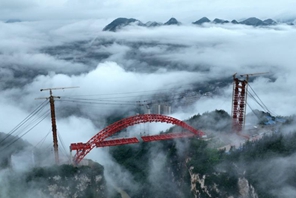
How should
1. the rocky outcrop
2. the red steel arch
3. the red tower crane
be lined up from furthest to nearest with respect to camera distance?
1. the red tower crane
2. the red steel arch
3. the rocky outcrop

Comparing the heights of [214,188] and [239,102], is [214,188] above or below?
below

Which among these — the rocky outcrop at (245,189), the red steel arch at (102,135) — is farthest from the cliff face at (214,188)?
the red steel arch at (102,135)

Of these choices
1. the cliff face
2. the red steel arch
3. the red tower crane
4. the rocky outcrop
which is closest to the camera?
the rocky outcrop

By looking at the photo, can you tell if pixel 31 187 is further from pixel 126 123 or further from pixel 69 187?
pixel 126 123

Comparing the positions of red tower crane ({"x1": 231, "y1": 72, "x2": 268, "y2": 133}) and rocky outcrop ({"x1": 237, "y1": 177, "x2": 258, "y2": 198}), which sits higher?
red tower crane ({"x1": 231, "y1": 72, "x2": 268, "y2": 133})

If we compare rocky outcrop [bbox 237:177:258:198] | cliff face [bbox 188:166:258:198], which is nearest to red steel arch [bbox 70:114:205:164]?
cliff face [bbox 188:166:258:198]

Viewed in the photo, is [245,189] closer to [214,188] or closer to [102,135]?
[214,188]

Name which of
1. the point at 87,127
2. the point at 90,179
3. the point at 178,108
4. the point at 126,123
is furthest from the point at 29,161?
the point at 178,108

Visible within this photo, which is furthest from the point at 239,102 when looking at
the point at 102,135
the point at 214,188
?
the point at 102,135

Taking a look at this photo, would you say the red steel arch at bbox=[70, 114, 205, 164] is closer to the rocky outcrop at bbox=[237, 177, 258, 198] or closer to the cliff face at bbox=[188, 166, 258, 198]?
the cliff face at bbox=[188, 166, 258, 198]
